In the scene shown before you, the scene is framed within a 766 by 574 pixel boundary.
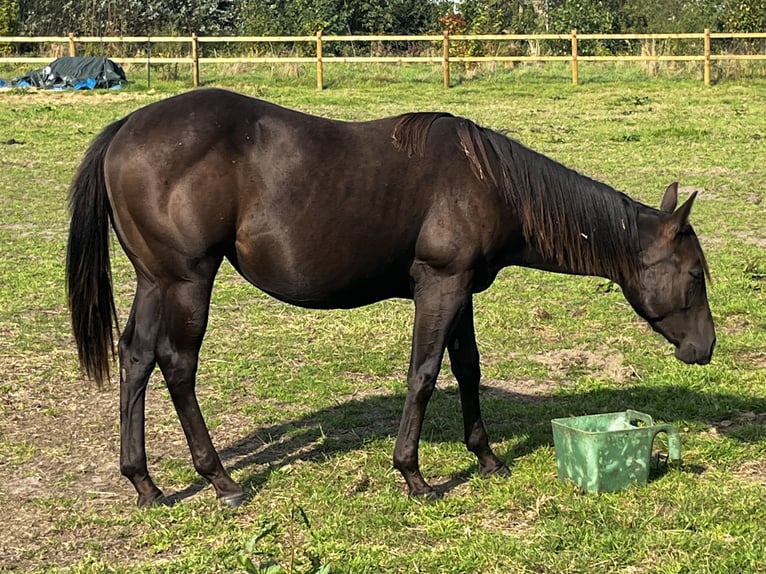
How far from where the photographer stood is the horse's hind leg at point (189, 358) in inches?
187

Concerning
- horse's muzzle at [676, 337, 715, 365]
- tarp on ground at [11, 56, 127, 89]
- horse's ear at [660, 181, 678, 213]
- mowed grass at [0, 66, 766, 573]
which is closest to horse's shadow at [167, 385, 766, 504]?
mowed grass at [0, 66, 766, 573]

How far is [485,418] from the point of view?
6051mm

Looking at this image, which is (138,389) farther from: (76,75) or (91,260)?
(76,75)

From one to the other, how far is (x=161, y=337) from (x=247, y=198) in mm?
791

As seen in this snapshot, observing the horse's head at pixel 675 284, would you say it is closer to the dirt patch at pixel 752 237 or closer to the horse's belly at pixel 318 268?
the horse's belly at pixel 318 268

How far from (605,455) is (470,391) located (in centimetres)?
84

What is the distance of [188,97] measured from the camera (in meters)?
4.83

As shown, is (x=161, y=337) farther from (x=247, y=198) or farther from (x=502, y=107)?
(x=502, y=107)

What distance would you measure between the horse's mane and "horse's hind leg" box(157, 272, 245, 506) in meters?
1.22

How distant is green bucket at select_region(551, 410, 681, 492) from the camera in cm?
477

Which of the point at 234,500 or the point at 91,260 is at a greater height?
the point at 91,260

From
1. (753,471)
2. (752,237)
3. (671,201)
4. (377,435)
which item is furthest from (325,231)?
(752,237)

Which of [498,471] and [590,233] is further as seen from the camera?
[498,471]

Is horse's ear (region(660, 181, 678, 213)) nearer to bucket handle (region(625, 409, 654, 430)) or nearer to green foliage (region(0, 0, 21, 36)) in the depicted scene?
bucket handle (region(625, 409, 654, 430))
